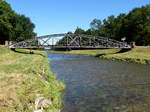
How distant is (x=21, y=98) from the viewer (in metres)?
11.5

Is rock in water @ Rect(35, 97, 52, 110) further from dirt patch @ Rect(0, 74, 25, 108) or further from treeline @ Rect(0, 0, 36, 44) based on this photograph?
treeline @ Rect(0, 0, 36, 44)

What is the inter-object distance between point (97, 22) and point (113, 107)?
132971 mm

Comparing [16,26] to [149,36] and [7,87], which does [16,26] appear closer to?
[149,36]

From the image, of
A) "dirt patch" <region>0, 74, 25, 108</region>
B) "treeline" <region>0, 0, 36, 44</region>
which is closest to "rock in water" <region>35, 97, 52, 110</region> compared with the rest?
"dirt patch" <region>0, 74, 25, 108</region>

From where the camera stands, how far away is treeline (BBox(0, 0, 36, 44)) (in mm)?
80262

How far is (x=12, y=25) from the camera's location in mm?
92500

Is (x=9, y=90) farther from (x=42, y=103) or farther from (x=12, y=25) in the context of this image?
(x=12, y=25)

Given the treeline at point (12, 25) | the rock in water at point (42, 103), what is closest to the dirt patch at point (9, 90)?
the rock in water at point (42, 103)

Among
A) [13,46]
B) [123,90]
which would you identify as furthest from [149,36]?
[123,90]

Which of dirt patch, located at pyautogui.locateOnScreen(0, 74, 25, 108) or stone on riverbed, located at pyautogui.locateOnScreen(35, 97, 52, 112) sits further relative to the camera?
stone on riverbed, located at pyautogui.locateOnScreen(35, 97, 52, 112)

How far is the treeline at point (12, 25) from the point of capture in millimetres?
80262

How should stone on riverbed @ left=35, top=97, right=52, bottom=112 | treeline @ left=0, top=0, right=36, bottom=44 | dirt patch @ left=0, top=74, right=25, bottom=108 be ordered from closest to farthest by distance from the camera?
dirt patch @ left=0, top=74, right=25, bottom=108 < stone on riverbed @ left=35, top=97, right=52, bottom=112 < treeline @ left=0, top=0, right=36, bottom=44

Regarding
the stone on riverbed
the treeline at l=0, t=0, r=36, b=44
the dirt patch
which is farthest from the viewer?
the treeline at l=0, t=0, r=36, b=44

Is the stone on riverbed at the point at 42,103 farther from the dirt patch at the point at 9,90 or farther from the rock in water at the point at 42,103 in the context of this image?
the dirt patch at the point at 9,90
